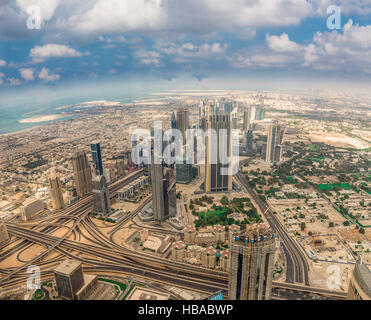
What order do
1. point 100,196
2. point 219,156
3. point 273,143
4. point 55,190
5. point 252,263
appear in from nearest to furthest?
point 252,263
point 100,196
point 55,190
point 219,156
point 273,143

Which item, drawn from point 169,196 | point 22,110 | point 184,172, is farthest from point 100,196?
point 184,172

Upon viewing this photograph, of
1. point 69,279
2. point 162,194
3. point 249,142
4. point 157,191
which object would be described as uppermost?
point 249,142

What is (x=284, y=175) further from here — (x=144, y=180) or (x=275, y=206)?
(x=144, y=180)

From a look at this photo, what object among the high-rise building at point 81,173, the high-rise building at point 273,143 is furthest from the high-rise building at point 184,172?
the high-rise building at point 273,143

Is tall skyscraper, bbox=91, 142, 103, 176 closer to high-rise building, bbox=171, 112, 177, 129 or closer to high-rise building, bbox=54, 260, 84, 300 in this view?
high-rise building, bbox=171, 112, 177, 129

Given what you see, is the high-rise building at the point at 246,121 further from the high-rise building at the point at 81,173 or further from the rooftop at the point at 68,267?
the rooftop at the point at 68,267

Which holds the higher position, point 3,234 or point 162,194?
point 162,194

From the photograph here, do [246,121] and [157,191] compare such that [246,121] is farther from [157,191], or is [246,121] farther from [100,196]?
[100,196]

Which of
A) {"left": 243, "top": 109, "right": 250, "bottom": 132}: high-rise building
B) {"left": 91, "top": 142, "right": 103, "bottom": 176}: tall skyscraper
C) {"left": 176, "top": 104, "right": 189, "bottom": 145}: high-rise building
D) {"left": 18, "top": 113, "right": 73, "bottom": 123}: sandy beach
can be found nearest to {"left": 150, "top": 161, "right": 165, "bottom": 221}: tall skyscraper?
{"left": 91, "top": 142, "right": 103, "bottom": 176}: tall skyscraper
